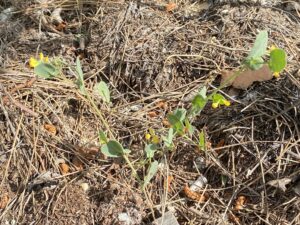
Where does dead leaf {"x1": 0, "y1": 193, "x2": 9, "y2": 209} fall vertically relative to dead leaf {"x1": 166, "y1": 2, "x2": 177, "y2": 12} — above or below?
below

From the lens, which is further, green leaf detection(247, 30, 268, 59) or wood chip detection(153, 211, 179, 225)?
wood chip detection(153, 211, 179, 225)

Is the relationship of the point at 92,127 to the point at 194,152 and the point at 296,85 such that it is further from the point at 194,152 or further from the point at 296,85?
the point at 296,85

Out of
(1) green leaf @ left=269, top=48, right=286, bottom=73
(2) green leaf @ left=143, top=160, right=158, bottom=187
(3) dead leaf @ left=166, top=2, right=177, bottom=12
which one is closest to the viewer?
(1) green leaf @ left=269, top=48, right=286, bottom=73

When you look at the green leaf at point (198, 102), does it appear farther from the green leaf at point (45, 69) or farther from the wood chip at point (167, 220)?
the green leaf at point (45, 69)

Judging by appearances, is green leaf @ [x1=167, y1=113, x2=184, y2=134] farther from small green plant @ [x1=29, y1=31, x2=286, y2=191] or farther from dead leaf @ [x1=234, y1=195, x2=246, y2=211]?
dead leaf @ [x1=234, y1=195, x2=246, y2=211]

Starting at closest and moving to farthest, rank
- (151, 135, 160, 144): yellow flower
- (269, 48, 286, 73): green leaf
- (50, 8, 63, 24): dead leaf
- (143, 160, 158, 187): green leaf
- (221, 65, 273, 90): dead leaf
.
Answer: (269, 48, 286, 73): green leaf
(143, 160, 158, 187): green leaf
(151, 135, 160, 144): yellow flower
(221, 65, 273, 90): dead leaf
(50, 8, 63, 24): dead leaf

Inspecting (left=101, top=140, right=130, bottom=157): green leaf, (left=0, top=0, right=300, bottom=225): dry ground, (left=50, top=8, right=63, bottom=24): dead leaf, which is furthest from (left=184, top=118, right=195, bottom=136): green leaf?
(left=50, top=8, right=63, bottom=24): dead leaf

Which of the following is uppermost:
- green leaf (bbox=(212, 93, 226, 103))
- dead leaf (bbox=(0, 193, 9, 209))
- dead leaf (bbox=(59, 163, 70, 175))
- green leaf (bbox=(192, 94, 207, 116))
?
green leaf (bbox=(212, 93, 226, 103))

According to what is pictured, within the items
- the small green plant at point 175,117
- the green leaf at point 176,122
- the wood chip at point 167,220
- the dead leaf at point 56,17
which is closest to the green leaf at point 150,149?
the small green plant at point 175,117
